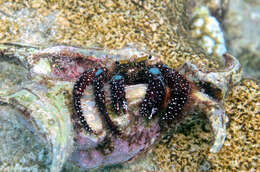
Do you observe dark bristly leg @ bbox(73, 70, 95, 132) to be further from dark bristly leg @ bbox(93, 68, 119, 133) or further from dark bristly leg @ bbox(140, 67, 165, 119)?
dark bristly leg @ bbox(140, 67, 165, 119)

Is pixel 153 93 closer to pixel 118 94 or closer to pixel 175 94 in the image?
pixel 175 94

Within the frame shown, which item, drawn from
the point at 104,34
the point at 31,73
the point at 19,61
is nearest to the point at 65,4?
the point at 104,34

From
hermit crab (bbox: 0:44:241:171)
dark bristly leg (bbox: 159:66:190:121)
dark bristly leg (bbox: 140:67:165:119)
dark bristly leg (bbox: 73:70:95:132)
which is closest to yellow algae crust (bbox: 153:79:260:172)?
hermit crab (bbox: 0:44:241:171)

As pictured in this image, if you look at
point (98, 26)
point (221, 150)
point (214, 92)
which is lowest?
point (221, 150)

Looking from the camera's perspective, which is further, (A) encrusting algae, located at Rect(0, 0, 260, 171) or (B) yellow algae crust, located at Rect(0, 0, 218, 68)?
(B) yellow algae crust, located at Rect(0, 0, 218, 68)

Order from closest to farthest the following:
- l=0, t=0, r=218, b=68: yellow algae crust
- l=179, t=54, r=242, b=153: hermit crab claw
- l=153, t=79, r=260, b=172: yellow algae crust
→ l=179, t=54, r=242, b=153: hermit crab claw → l=153, t=79, r=260, b=172: yellow algae crust → l=0, t=0, r=218, b=68: yellow algae crust

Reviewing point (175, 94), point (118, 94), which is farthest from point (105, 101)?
point (175, 94)

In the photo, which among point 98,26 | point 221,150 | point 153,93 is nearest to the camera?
point 153,93

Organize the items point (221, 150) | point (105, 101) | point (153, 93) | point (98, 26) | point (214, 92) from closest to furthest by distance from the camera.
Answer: point (153, 93), point (105, 101), point (214, 92), point (221, 150), point (98, 26)

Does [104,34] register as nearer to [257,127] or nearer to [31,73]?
[31,73]
